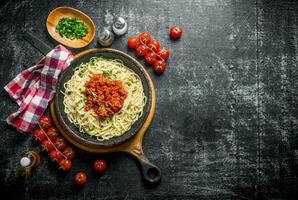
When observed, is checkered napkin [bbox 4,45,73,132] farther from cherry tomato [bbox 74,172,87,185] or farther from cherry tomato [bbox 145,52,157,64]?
cherry tomato [bbox 145,52,157,64]

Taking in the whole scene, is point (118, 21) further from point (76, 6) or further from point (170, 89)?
point (170, 89)

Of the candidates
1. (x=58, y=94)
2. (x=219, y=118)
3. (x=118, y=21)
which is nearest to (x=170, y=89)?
(x=219, y=118)

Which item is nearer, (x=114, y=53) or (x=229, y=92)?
(x=114, y=53)

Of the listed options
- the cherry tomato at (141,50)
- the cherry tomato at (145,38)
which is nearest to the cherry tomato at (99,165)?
the cherry tomato at (141,50)

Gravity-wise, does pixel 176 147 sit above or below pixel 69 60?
below

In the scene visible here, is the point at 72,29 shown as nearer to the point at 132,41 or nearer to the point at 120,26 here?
the point at 120,26

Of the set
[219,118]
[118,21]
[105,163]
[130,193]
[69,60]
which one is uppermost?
[118,21]
